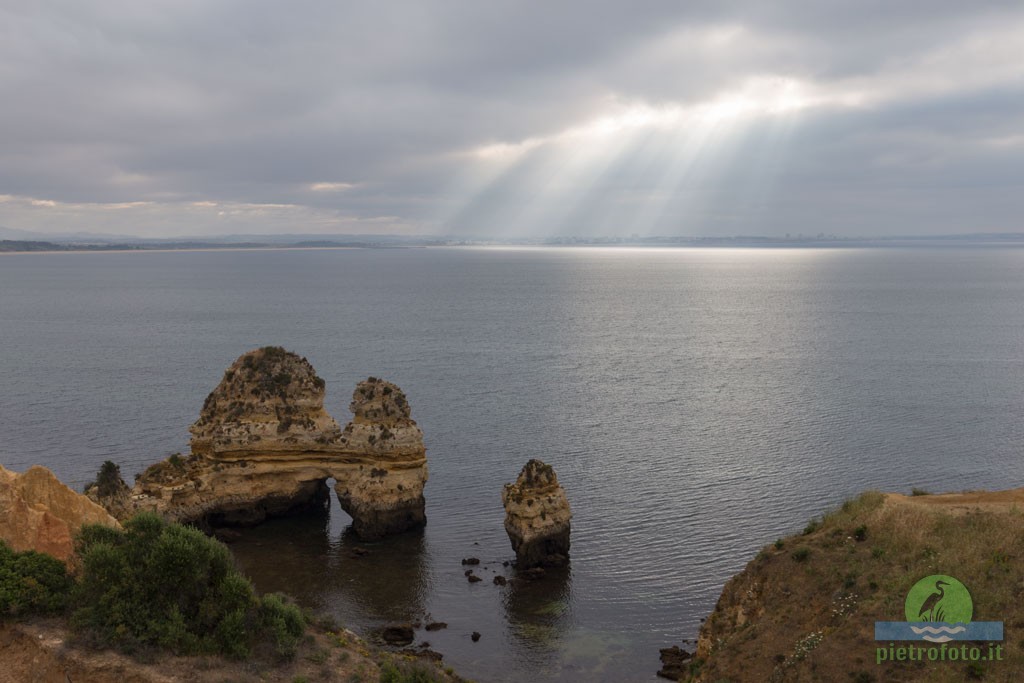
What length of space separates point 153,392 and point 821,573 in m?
68.9

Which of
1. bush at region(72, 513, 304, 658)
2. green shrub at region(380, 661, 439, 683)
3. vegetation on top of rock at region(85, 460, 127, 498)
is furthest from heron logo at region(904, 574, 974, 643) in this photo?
vegetation on top of rock at region(85, 460, 127, 498)

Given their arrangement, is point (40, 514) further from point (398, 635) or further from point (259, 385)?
point (259, 385)

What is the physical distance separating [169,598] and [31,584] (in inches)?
147

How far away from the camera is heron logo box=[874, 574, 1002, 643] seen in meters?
21.0

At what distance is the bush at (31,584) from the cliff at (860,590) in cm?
1944

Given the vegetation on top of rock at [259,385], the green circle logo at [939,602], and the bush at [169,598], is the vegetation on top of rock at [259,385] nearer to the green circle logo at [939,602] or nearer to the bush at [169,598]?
the bush at [169,598]

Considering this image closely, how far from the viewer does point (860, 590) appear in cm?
2378

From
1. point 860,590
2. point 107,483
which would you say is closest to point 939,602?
point 860,590

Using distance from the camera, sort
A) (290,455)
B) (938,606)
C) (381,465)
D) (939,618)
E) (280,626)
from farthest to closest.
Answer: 1. (290,455)
2. (381,465)
3. (280,626)
4. (938,606)
5. (939,618)

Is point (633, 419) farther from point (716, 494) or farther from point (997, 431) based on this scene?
point (997, 431)

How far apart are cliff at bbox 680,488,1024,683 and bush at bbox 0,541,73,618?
19435 mm

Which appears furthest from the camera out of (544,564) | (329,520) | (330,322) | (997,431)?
(330,322)

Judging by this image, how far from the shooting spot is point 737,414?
Result: 68.6 metres

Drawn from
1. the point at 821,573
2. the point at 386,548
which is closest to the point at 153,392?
the point at 386,548
